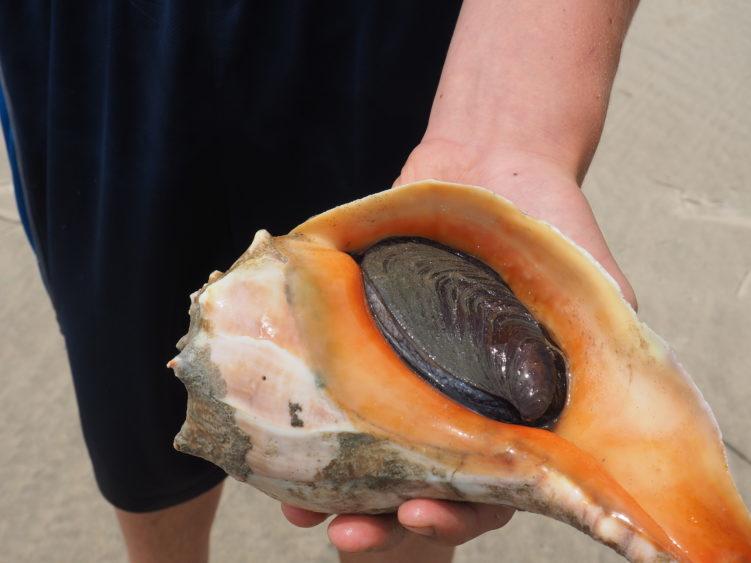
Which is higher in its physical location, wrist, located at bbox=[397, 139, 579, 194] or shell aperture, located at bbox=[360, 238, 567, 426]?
wrist, located at bbox=[397, 139, 579, 194]

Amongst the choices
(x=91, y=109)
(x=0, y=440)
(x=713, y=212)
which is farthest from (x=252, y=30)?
(x=713, y=212)

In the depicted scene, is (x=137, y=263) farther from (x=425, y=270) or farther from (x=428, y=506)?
(x=428, y=506)

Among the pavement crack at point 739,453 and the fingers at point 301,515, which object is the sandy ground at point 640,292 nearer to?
the pavement crack at point 739,453

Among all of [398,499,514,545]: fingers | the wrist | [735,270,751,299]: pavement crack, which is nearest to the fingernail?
[398,499,514,545]: fingers

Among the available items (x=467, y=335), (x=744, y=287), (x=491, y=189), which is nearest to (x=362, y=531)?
(x=467, y=335)

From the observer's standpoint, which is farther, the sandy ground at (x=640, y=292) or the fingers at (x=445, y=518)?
the sandy ground at (x=640, y=292)

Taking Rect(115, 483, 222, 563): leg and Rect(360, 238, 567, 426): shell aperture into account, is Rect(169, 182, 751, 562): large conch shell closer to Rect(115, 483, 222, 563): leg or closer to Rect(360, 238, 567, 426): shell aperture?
Rect(360, 238, 567, 426): shell aperture

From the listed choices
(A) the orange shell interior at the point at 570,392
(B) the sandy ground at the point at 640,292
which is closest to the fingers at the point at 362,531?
(A) the orange shell interior at the point at 570,392
